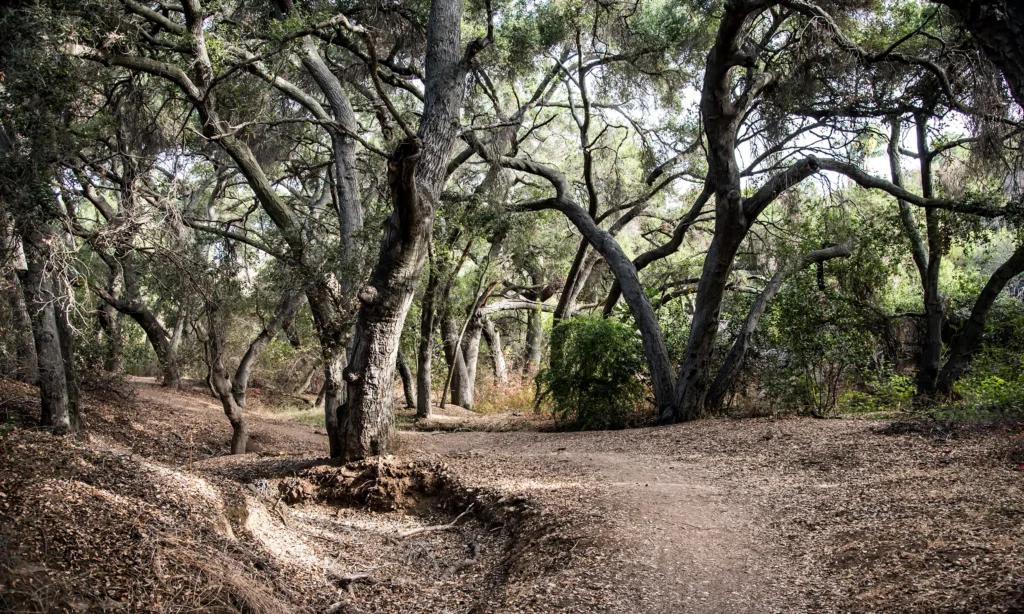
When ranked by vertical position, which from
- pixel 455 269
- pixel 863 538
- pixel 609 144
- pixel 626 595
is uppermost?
pixel 609 144

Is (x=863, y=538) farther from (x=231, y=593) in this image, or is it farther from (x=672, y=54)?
(x=672, y=54)

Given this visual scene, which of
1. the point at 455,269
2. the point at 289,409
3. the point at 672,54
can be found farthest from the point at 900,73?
the point at 289,409

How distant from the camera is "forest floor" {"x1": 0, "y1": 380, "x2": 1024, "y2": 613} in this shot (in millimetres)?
3645

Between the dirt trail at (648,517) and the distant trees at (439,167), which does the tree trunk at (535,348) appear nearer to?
the distant trees at (439,167)

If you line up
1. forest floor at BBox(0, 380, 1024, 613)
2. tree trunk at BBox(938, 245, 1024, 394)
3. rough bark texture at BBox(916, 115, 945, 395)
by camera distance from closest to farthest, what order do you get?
1. forest floor at BBox(0, 380, 1024, 613)
2. tree trunk at BBox(938, 245, 1024, 394)
3. rough bark texture at BBox(916, 115, 945, 395)

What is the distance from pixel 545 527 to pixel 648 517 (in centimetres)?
79

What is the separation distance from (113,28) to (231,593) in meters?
5.24

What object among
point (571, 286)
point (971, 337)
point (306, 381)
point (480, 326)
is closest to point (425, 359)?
point (480, 326)

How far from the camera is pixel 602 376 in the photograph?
11.1 m

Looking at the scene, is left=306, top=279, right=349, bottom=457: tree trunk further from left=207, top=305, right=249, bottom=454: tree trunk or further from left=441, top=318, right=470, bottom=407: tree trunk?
left=441, top=318, right=470, bottom=407: tree trunk

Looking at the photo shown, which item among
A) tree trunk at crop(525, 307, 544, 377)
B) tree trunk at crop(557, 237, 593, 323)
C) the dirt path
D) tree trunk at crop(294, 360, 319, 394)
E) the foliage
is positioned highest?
tree trunk at crop(557, 237, 593, 323)

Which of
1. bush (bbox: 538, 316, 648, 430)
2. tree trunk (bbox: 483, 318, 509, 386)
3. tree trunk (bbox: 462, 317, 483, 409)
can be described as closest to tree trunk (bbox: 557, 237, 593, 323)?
tree trunk (bbox: 462, 317, 483, 409)

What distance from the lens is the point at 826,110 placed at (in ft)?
34.5

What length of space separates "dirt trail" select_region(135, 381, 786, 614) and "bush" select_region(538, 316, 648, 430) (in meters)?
1.65
